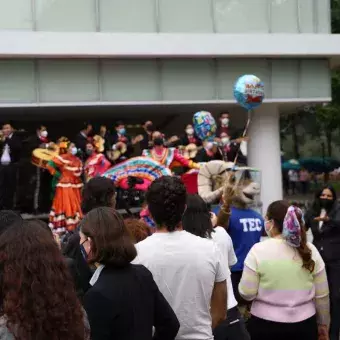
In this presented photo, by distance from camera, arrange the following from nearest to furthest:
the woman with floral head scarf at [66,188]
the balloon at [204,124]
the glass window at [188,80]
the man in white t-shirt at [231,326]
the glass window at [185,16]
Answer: the man in white t-shirt at [231,326] < the balloon at [204,124] < the woman with floral head scarf at [66,188] < the glass window at [185,16] < the glass window at [188,80]

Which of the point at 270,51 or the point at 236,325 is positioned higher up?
the point at 270,51

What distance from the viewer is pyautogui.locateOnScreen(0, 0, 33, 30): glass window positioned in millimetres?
14211

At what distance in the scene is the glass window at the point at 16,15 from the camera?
1421 centimetres

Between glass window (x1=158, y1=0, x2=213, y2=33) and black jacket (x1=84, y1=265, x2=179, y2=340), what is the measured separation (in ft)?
42.6

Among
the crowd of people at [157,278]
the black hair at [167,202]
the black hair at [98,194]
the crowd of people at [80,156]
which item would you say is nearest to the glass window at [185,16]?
the crowd of people at [80,156]

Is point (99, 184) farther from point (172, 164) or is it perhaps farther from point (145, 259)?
point (172, 164)

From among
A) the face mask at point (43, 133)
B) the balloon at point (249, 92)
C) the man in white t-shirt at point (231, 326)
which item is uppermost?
the balloon at point (249, 92)

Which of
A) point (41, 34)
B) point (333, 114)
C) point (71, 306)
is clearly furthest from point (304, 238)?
point (333, 114)

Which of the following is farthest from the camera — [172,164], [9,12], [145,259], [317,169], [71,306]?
[317,169]

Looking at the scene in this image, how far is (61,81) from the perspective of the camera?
14.7 meters

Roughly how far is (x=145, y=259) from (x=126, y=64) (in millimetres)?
12402

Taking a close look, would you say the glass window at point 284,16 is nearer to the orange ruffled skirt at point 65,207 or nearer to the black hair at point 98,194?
the orange ruffled skirt at point 65,207

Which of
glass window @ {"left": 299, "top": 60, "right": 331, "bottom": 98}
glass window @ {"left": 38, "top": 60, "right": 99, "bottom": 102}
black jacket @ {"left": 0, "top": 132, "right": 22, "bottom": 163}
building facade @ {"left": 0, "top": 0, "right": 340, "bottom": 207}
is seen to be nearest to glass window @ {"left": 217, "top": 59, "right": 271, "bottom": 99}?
building facade @ {"left": 0, "top": 0, "right": 340, "bottom": 207}

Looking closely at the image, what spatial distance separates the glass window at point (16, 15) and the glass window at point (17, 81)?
2.59ft
